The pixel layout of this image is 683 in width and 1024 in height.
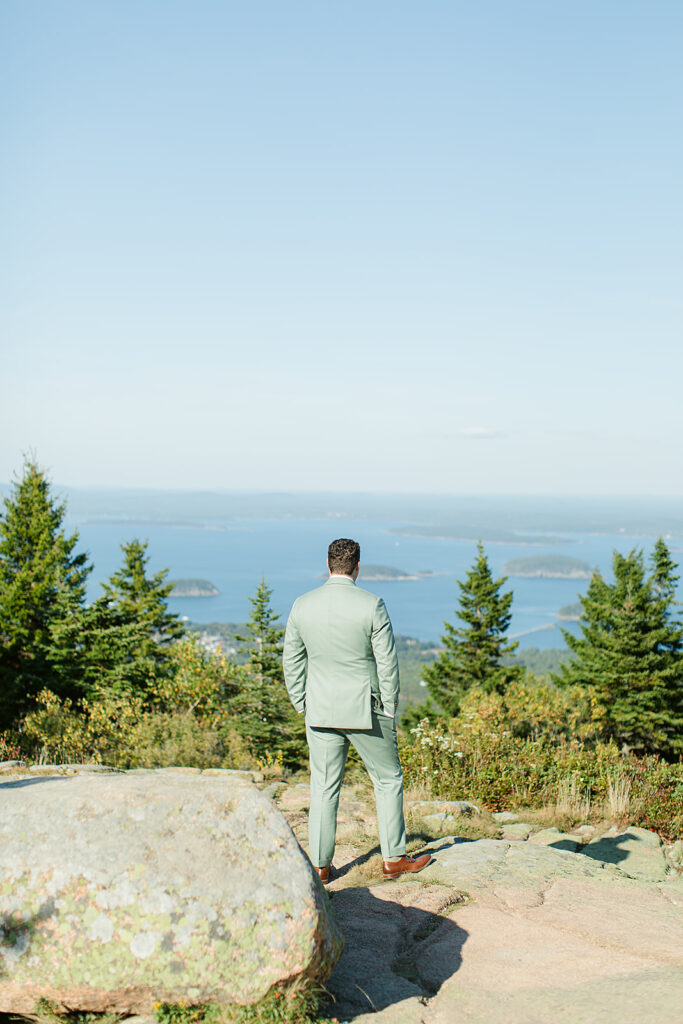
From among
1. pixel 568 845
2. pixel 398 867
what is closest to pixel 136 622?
pixel 568 845

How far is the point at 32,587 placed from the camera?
25.5 m

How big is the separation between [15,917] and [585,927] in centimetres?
299

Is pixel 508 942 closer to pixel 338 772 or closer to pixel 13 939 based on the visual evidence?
pixel 338 772

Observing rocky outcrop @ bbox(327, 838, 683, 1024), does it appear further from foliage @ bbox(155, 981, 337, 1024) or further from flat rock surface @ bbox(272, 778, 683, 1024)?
foliage @ bbox(155, 981, 337, 1024)

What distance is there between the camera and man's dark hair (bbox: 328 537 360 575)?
14.8 ft

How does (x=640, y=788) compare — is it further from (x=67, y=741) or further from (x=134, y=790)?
(x=67, y=741)

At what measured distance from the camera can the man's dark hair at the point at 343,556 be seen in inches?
177

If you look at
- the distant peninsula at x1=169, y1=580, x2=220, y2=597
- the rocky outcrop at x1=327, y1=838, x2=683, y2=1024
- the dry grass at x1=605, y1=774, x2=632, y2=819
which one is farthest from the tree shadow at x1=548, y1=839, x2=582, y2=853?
the distant peninsula at x1=169, y1=580, x2=220, y2=597

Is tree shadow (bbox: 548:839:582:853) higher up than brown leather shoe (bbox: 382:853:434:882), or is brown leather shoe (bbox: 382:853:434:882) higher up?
brown leather shoe (bbox: 382:853:434:882)

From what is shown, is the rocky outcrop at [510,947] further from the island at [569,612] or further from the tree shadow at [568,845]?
the island at [569,612]

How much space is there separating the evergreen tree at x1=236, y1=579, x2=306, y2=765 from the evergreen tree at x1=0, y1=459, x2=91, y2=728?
613 cm

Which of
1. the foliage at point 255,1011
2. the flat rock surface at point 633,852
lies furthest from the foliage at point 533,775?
the foliage at point 255,1011

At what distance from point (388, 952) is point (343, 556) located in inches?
88.7

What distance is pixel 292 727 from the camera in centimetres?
1778
